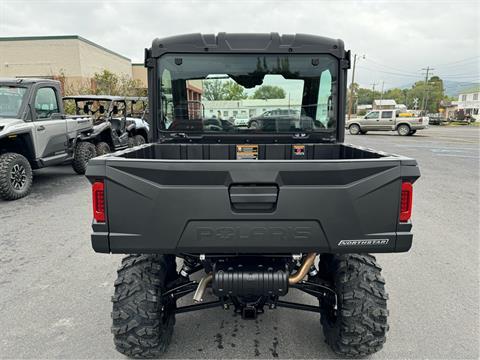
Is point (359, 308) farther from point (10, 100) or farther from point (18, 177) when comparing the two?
point (10, 100)

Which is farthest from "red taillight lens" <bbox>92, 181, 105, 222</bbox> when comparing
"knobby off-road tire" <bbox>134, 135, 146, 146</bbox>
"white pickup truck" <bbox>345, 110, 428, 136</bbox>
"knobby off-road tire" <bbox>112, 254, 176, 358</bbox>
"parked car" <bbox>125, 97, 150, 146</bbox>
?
"white pickup truck" <bbox>345, 110, 428, 136</bbox>

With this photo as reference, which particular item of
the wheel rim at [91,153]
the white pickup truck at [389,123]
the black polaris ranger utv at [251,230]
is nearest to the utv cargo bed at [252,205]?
the black polaris ranger utv at [251,230]

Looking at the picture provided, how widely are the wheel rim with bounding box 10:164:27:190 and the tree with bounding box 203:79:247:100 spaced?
15.7 feet

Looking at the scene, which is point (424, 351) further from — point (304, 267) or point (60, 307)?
point (60, 307)

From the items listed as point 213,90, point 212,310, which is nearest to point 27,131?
point 213,90

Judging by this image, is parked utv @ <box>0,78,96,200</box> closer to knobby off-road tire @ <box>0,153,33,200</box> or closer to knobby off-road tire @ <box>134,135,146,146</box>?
knobby off-road tire @ <box>0,153,33,200</box>

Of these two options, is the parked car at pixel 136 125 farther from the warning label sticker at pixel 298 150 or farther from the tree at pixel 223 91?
the warning label sticker at pixel 298 150

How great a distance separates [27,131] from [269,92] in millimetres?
5318

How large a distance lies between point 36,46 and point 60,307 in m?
24.6

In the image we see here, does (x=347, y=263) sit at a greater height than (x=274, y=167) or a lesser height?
lesser

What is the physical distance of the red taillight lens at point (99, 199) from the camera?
1.93 meters

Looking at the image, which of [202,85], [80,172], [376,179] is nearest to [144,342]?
[376,179]

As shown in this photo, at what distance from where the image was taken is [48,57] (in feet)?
72.4

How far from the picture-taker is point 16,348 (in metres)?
2.53
